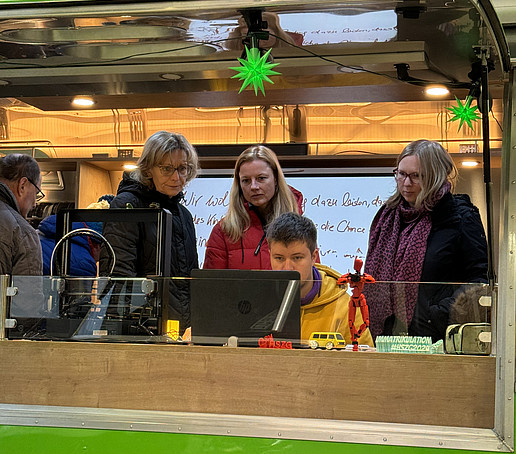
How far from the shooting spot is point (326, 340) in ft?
6.96

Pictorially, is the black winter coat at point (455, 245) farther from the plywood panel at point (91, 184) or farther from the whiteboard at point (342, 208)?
the plywood panel at point (91, 184)

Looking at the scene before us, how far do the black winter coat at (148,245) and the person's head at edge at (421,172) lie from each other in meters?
0.84

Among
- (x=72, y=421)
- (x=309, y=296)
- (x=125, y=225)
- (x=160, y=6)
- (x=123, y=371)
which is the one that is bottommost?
(x=72, y=421)

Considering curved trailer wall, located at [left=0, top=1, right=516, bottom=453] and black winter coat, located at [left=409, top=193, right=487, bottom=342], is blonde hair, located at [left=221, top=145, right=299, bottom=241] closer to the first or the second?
black winter coat, located at [left=409, top=193, right=487, bottom=342]

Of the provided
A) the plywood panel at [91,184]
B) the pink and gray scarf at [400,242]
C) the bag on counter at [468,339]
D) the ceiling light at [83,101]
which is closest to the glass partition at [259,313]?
the bag on counter at [468,339]

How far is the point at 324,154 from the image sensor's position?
186 inches

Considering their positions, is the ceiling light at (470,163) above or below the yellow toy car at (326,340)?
above

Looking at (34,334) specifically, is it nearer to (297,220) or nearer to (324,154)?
(297,220)

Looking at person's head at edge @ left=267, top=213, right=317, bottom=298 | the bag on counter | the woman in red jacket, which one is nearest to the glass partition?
the bag on counter

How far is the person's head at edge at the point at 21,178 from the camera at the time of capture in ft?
10.7

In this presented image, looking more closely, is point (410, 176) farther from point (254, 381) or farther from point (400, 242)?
point (254, 381)

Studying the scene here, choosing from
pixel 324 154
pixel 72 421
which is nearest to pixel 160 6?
pixel 72 421

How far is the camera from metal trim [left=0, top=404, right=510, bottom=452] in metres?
2.00

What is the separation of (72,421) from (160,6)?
116 centimetres
